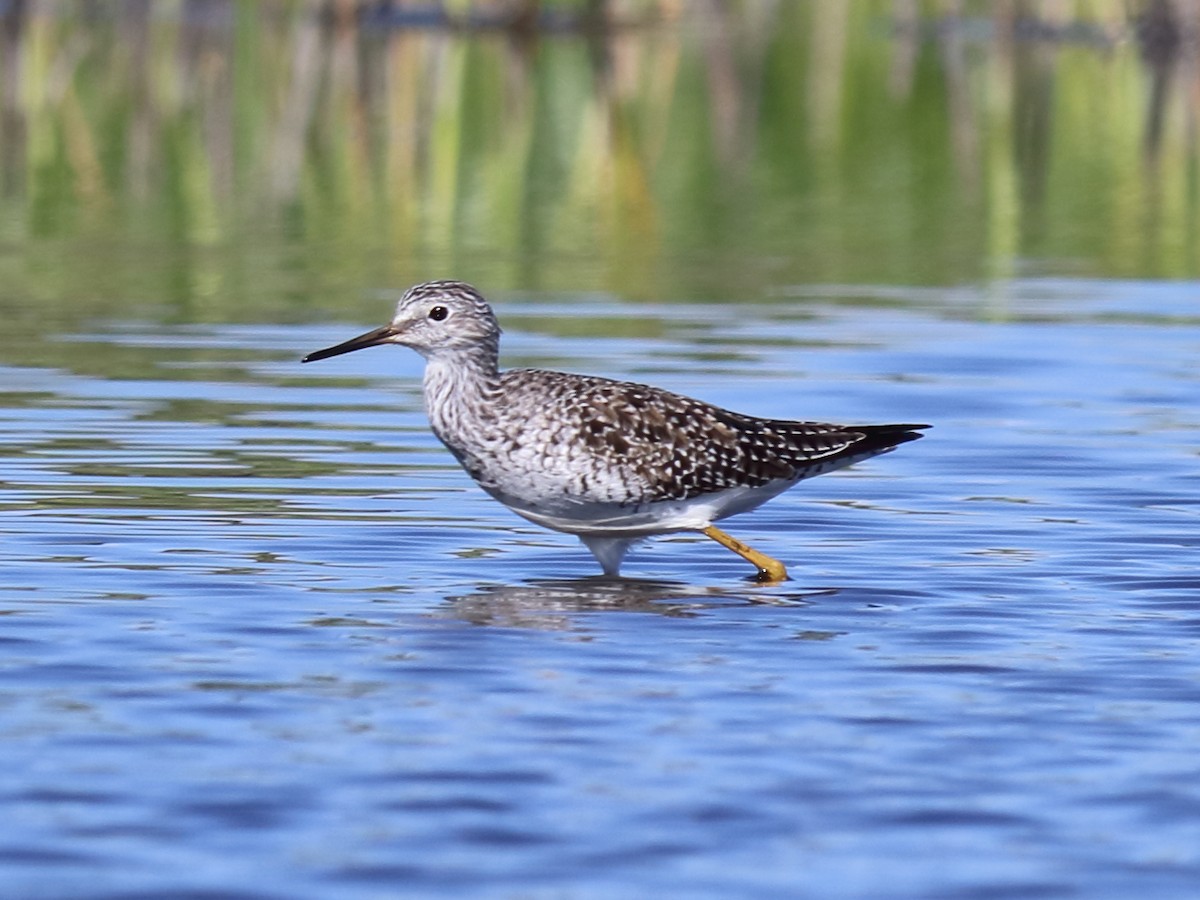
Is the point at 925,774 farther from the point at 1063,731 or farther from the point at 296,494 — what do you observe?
the point at 296,494

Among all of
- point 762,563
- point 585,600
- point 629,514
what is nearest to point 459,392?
point 629,514

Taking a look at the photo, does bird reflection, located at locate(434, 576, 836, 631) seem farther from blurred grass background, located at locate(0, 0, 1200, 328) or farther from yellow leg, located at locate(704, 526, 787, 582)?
blurred grass background, located at locate(0, 0, 1200, 328)

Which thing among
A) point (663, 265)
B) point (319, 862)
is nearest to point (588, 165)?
point (663, 265)

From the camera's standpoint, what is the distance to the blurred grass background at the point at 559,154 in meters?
22.1

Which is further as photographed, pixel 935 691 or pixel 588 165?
pixel 588 165

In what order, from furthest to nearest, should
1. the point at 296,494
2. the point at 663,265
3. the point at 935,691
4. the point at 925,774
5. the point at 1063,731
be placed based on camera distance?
the point at 663,265 → the point at 296,494 → the point at 935,691 → the point at 1063,731 → the point at 925,774

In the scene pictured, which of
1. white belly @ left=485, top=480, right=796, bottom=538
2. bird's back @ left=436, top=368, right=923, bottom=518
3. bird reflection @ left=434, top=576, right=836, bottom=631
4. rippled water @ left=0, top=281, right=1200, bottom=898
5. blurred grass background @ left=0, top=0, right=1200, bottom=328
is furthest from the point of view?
blurred grass background @ left=0, top=0, right=1200, bottom=328

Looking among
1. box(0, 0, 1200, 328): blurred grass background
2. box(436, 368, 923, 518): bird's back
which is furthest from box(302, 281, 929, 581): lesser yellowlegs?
box(0, 0, 1200, 328): blurred grass background

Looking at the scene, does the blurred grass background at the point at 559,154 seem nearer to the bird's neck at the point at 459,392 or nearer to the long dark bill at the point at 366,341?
the long dark bill at the point at 366,341

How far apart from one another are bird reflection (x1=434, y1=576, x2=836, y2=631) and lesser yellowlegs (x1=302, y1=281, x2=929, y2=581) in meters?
0.26

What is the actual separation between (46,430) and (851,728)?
24.4 feet

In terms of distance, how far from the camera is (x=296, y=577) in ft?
34.2

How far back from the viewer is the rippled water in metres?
6.73

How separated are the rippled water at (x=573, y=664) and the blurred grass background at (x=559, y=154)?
598 cm
